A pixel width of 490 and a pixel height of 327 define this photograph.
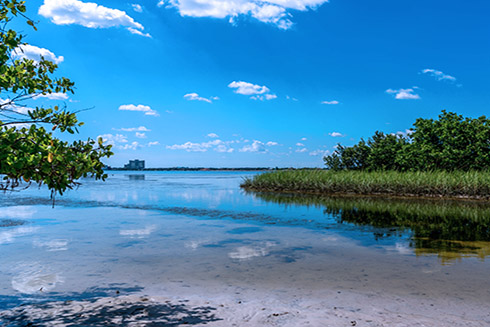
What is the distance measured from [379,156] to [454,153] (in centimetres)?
710

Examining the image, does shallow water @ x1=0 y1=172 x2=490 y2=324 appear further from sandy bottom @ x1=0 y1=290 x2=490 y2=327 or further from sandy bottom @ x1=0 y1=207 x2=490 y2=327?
sandy bottom @ x1=0 y1=290 x2=490 y2=327

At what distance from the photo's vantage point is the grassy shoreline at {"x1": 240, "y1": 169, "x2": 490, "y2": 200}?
2565 cm

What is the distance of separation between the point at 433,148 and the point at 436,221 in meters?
20.4

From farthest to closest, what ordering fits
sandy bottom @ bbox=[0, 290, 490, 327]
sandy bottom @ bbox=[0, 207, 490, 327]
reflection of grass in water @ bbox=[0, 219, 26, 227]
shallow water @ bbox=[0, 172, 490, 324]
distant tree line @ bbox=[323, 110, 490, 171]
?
distant tree line @ bbox=[323, 110, 490, 171] → reflection of grass in water @ bbox=[0, 219, 26, 227] → shallow water @ bbox=[0, 172, 490, 324] → sandy bottom @ bbox=[0, 207, 490, 327] → sandy bottom @ bbox=[0, 290, 490, 327]

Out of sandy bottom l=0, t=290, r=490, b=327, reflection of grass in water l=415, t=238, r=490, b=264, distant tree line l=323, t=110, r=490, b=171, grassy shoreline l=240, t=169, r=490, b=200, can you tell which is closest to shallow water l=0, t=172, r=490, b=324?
reflection of grass in water l=415, t=238, r=490, b=264

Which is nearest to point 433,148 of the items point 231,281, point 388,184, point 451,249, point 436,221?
point 388,184

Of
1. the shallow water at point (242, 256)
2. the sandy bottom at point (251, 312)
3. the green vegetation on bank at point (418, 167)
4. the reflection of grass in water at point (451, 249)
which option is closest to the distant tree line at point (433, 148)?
the green vegetation on bank at point (418, 167)

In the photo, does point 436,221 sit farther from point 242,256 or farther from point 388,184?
point 388,184

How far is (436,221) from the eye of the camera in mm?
15750

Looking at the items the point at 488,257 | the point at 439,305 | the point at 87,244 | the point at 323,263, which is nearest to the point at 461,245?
the point at 488,257

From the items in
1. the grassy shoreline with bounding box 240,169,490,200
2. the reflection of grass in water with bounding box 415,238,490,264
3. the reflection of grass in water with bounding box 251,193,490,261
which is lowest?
the reflection of grass in water with bounding box 415,238,490,264

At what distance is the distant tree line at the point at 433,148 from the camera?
31.5 meters

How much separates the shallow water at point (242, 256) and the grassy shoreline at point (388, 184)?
29.2 ft

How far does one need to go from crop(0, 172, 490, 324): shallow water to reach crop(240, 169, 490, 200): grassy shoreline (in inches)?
350
